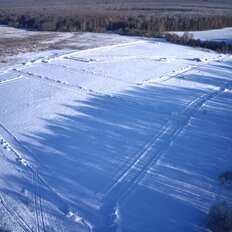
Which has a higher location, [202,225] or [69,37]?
[69,37]

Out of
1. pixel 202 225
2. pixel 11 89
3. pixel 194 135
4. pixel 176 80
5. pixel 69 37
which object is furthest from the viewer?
pixel 69 37

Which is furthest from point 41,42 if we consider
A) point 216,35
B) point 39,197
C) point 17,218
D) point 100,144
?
point 17,218

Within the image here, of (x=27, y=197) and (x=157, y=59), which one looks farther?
(x=157, y=59)

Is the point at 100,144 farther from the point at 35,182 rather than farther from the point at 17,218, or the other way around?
the point at 17,218

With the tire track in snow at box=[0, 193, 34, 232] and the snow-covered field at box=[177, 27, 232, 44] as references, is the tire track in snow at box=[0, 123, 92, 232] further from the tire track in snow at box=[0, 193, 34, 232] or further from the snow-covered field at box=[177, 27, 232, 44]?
the snow-covered field at box=[177, 27, 232, 44]

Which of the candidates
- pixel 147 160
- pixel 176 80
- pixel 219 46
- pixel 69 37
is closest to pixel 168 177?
pixel 147 160

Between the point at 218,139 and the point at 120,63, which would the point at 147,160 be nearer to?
the point at 218,139

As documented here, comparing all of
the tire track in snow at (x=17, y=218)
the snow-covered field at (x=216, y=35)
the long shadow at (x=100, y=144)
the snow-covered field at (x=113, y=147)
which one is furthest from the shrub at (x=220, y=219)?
the snow-covered field at (x=216, y=35)

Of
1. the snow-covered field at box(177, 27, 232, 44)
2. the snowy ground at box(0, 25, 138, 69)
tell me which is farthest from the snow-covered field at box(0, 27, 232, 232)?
the snow-covered field at box(177, 27, 232, 44)
